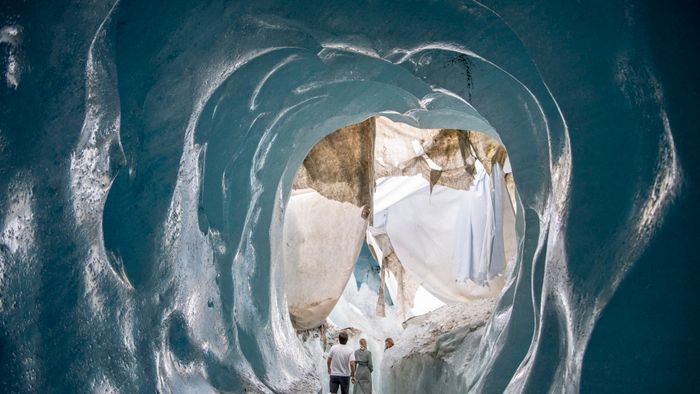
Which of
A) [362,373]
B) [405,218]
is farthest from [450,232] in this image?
[362,373]

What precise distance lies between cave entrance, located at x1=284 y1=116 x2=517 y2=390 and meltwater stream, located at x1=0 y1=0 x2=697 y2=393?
222 cm

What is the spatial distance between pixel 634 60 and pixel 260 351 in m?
3.68

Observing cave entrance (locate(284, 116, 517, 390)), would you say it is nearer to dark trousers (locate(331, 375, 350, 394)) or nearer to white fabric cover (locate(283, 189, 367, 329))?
white fabric cover (locate(283, 189, 367, 329))

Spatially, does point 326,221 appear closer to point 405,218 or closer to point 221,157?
point 405,218

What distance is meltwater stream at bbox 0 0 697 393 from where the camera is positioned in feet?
6.85

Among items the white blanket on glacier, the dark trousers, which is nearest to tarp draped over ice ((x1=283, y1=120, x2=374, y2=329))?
the dark trousers

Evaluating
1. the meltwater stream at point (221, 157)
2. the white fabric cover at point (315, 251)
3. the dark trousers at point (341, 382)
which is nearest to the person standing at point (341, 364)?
the dark trousers at point (341, 382)

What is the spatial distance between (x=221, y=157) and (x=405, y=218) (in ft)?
19.0

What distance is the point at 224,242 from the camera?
4.43m

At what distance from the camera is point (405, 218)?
9633 mm

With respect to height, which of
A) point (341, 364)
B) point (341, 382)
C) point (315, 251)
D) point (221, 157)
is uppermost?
point (221, 157)

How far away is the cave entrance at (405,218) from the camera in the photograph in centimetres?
694

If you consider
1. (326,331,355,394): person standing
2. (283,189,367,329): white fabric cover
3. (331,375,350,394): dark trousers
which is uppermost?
(283,189,367,329): white fabric cover

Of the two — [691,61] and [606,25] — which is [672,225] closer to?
[691,61]
